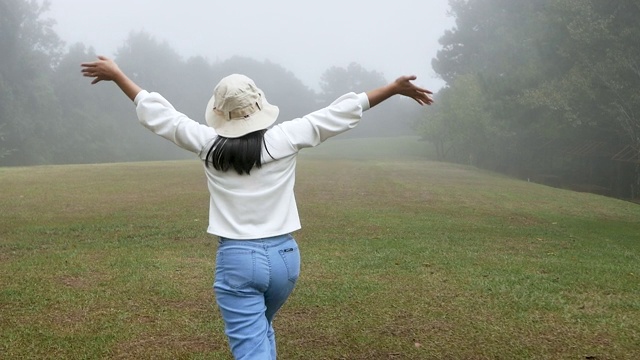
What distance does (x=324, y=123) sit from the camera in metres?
3.44

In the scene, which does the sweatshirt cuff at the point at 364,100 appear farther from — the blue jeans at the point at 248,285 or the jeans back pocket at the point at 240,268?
the jeans back pocket at the point at 240,268

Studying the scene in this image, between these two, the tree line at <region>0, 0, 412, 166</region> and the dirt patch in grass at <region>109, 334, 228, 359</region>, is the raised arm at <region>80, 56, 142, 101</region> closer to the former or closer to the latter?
the dirt patch in grass at <region>109, 334, 228, 359</region>

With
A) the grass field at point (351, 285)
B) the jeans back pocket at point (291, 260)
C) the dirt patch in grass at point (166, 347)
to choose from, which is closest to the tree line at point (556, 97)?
the grass field at point (351, 285)

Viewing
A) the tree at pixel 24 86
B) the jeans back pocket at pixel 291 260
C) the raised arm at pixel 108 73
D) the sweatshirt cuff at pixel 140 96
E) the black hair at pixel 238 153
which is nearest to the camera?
the black hair at pixel 238 153

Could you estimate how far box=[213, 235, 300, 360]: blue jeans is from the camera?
323 centimetres

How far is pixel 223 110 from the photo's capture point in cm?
330

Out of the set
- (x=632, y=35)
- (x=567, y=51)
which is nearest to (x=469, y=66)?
(x=567, y=51)

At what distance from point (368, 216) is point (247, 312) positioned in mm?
12685

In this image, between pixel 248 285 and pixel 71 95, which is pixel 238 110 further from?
pixel 71 95

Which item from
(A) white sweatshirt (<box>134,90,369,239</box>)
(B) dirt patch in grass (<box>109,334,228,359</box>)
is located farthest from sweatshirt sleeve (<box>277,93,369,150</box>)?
(B) dirt patch in grass (<box>109,334,228,359</box>)

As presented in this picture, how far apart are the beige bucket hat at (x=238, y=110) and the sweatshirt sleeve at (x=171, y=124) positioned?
80mm

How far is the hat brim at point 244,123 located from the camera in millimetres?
3254

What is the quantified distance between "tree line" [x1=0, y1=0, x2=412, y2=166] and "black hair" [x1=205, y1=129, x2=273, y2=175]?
5618 centimetres

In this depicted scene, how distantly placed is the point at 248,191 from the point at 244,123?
1.07 feet
